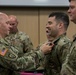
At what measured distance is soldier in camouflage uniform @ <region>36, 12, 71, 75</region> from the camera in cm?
269

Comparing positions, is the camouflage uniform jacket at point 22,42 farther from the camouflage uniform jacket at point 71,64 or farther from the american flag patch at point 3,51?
the camouflage uniform jacket at point 71,64

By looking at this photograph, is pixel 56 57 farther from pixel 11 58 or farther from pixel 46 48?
pixel 11 58

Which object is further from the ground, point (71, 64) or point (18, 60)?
point (71, 64)

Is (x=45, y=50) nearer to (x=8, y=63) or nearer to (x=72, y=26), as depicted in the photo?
(x=8, y=63)

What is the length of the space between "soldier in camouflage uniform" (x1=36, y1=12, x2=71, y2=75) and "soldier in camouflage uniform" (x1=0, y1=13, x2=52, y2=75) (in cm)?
19

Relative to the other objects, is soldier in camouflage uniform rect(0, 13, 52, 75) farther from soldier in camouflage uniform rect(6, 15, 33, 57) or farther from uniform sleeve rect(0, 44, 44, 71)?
soldier in camouflage uniform rect(6, 15, 33, 57)

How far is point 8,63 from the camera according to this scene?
2.38 m

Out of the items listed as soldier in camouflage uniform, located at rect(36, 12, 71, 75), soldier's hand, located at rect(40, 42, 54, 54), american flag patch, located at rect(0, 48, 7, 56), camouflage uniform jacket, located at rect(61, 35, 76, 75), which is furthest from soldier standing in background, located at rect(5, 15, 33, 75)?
camouflage uniform jacket, located at rect(61, 35, 76, 75)

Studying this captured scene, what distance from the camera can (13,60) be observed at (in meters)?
2.38

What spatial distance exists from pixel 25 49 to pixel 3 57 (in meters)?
1.97

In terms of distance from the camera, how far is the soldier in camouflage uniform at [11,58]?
2361 millimetres

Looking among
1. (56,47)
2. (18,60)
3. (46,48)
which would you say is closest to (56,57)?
(56,47)

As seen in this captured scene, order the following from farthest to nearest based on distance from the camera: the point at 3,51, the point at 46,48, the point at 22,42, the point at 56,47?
the point at 22,42 → the point at 56,47 → the point at 46,48 → the point at 3,51

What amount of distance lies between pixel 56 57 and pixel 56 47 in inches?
4.2
